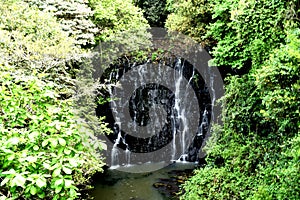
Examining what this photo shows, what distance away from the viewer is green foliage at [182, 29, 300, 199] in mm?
4285

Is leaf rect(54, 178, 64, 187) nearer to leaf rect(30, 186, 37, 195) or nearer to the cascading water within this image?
leaf rect(30, 186, 37, 195)

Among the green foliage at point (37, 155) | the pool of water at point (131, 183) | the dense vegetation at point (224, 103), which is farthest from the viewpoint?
the pool of water at point (131, 183)

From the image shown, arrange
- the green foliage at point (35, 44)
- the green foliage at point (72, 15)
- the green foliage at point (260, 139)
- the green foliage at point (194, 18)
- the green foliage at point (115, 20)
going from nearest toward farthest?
the green foliage at point (260, 139) → the green foliage at point (35, 44) → the green foliage at point (72, 15) → the green foliage at point (194, 18) → the green foliage at point (115, 20)

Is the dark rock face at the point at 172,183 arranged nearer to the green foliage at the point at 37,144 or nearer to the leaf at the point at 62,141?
the green foliage at the point at 37,144

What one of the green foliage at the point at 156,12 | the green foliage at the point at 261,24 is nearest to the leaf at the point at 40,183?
the green foliage at the point at 261,24

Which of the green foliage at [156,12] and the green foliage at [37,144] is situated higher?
the green foliage at [156,12]

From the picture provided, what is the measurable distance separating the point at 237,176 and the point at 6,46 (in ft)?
17.4

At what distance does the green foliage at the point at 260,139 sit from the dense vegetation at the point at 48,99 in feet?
8.37

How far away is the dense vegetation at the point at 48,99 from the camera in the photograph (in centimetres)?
226

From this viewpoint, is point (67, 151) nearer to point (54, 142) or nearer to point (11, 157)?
point (54, 142)

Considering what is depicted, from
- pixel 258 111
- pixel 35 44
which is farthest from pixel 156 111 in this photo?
pixel 35 44

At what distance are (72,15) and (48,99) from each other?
224 inches

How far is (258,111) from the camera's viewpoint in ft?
19.6

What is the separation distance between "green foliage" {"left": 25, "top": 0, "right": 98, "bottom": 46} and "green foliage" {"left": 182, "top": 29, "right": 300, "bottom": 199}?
4329 millimetres
